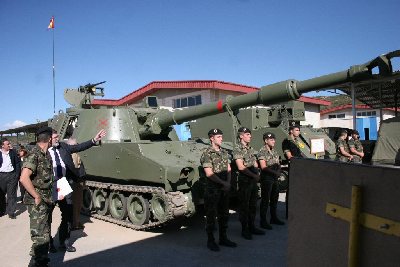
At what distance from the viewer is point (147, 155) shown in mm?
6887

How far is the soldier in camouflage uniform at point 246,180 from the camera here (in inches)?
250

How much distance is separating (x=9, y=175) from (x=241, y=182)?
5898mm

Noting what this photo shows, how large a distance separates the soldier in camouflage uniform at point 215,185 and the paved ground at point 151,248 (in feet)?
1.29

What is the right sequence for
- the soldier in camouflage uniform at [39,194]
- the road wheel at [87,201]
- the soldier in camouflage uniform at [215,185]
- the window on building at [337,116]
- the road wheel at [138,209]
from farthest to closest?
1. the window on building at [337,116]
2. the road wheel at [87,201]
3. the road wheel at [138,209]
4. the soldier in camouflage uniform at [215,185]
5. the soldier in camouflage uniform at [39,194]

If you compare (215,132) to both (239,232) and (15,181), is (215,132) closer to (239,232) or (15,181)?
(239,232)

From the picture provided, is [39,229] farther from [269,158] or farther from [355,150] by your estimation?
[355,150]

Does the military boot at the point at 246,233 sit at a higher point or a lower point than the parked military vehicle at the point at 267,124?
lower

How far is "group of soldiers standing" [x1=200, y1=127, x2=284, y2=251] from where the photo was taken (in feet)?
19.2

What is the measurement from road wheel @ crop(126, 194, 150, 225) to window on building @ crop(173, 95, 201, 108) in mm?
12837

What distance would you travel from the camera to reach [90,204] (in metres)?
8.55

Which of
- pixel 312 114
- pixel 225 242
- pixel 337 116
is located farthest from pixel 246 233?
pixel 337 116

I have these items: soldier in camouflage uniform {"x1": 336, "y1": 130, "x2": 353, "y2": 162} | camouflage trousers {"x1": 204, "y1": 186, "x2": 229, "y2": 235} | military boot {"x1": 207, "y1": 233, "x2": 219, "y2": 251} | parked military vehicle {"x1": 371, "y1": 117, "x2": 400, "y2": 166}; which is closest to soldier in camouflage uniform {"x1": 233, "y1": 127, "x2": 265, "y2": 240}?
camouflage trousers {"x1": 204, "y1": 186, "x2": 229, "y2": 235}

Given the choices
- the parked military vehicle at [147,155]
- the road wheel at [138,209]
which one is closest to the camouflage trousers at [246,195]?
the parked military vehicle at [147,155]

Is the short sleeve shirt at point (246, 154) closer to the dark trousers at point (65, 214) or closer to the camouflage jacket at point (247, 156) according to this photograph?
the camouflage jacket at point (247, 156)
